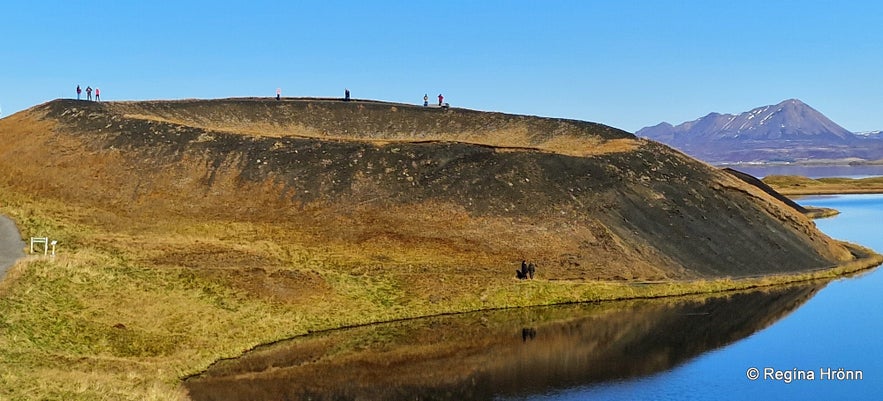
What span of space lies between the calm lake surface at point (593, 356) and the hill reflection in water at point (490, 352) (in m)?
0.10

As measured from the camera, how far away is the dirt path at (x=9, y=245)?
53.4 meters

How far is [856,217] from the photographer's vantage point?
136 m

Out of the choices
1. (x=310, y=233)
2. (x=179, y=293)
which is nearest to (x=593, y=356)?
(x=179, y=293)

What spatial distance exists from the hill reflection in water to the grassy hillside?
257 cm

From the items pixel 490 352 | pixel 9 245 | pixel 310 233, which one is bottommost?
pixel 490 352

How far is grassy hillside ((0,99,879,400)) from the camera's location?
161 ft

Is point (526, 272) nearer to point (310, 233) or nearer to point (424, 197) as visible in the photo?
point (424, 197)

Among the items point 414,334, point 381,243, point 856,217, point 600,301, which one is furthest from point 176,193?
point 856,217

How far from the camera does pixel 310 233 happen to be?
2849 inches

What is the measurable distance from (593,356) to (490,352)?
236 inches

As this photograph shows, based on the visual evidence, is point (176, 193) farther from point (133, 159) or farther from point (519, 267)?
point (519, 267)

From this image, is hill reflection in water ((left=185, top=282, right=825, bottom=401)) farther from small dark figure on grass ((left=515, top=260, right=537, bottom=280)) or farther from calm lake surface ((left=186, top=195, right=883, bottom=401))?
small dark figure on grass ((left=515, top=260, right=537, bottom=280))

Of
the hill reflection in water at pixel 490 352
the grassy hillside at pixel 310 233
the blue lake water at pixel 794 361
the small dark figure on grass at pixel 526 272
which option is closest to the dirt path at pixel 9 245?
the grassy hillside at pixel 310 233

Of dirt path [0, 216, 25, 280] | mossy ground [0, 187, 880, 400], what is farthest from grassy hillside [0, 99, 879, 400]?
dirt path [0, 216, 25, 280]
